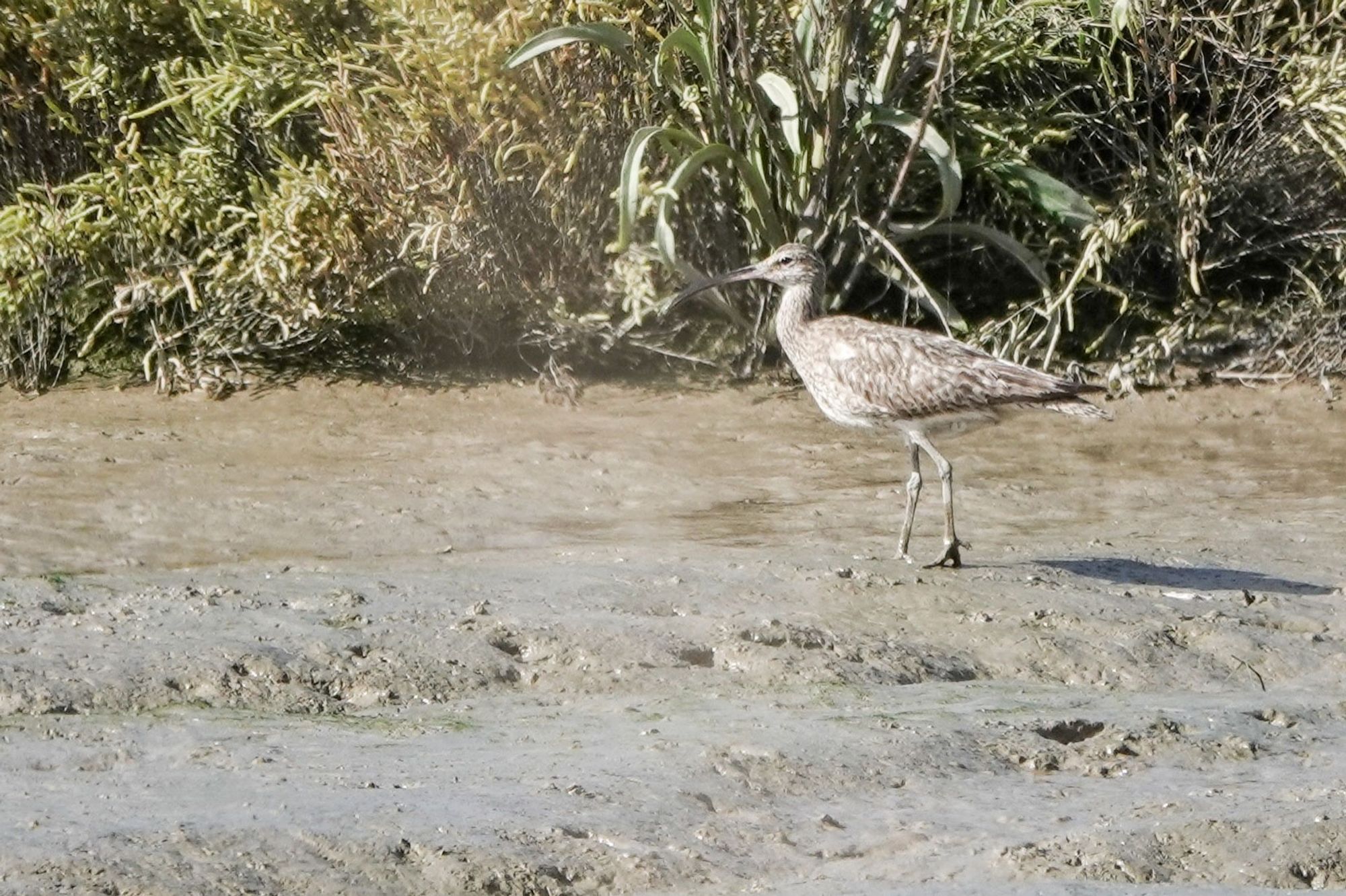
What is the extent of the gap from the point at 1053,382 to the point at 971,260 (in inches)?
148

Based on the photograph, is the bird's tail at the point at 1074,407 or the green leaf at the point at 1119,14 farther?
the green leaf at the point at 1119,14

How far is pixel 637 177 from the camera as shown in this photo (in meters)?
10.3

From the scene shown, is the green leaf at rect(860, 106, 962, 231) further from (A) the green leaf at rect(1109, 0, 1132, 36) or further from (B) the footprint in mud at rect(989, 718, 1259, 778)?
(B) the footprint in mud at rect(989, 718, 1259, 778)

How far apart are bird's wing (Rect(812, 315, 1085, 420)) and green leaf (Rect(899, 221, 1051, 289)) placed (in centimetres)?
246

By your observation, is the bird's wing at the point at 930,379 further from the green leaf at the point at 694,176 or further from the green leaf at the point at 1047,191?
the green leaf at the point at 1047,191

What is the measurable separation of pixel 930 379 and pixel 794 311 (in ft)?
4.06

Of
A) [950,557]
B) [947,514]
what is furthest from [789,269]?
[950,557]

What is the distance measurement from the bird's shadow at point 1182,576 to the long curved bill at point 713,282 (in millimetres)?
2209

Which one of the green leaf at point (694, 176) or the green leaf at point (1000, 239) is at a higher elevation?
the green leaf at point (694, 176)

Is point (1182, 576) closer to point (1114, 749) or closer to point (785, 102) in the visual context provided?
point (1114, 749)

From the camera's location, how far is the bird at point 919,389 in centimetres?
828

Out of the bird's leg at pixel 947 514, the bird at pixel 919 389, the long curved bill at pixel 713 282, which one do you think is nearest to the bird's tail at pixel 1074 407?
the bird at pixel 919 389

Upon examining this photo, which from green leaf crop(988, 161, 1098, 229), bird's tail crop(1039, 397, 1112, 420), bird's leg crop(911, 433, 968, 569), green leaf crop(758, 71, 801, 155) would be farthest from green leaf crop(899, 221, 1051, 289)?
bird's tail crop(1039, 397, 1112, 420)

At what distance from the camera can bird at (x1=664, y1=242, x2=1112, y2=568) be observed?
8281 millimetres
